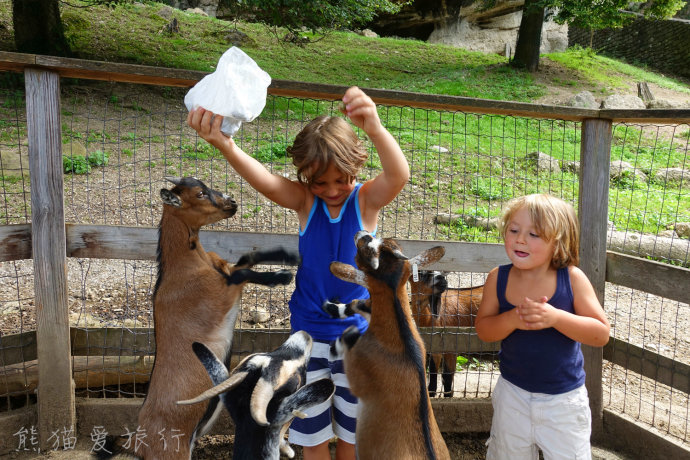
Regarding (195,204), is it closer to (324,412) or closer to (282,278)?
(282,278)

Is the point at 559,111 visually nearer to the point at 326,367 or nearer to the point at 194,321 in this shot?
the point at 326,367

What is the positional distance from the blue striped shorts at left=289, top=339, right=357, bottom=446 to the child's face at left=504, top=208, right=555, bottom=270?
1.02m

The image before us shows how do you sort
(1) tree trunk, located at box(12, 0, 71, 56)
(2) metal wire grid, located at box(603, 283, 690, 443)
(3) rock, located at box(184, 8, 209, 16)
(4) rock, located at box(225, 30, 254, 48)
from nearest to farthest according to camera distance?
(2) metal wire grid, located at box(603, 283, 690, 443)
(1) tree trunk, located at box(12, 0, 71, 56)
(4) rock, located at box(225, 30, 254, 48)
(3) rock, located at box(184, 8, 209, 16)

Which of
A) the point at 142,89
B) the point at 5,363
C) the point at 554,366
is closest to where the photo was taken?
the point at 554,366

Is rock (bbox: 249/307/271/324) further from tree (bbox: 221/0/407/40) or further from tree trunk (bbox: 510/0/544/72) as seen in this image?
tree trunk (bbox: 510/0/544/72)

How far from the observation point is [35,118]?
3361 mm

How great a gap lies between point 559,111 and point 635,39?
25307 millimetres

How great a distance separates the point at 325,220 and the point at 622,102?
14.7 m

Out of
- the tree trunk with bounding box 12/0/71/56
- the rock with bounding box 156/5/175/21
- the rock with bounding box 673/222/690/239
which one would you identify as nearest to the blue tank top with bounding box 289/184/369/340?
the rock with bounding box 673/222/690/239

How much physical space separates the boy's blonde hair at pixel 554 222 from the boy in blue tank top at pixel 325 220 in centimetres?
59

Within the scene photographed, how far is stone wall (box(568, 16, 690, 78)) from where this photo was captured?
23.0 m

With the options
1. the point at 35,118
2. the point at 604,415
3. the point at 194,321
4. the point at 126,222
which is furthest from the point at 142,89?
the point at 604,415

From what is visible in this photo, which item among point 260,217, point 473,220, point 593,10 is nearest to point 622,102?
point 593,10

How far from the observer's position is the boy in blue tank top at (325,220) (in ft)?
8.92
